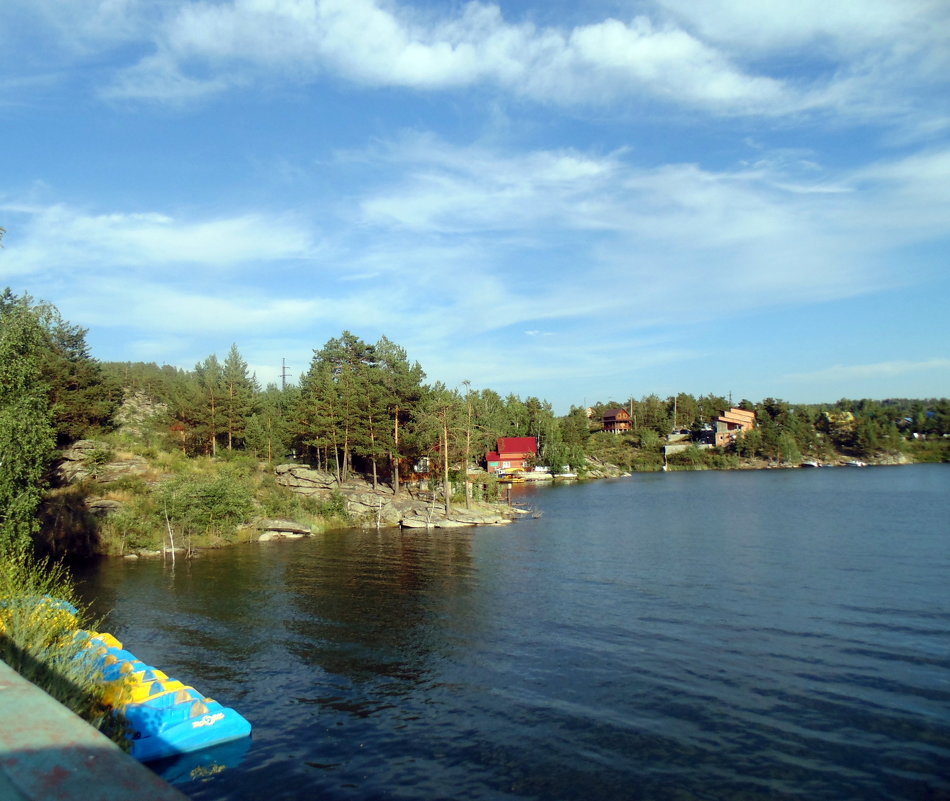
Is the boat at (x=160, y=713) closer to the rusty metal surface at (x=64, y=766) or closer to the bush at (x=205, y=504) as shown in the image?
the rusty metal surface at (x=64, y=766)

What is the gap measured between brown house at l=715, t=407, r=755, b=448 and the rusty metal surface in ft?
530

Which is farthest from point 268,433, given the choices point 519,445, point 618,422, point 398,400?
point 618,422

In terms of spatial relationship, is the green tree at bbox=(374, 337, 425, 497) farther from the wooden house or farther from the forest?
the wooden house

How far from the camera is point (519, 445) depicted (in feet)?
429

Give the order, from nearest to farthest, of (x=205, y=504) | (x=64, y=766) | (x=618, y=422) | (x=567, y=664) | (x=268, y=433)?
1. (x=64, y=766)
2. (x=567, y=664)
3. (x=205, y=504)
4. (x=268, y=433)
5. (x=618, y=422)

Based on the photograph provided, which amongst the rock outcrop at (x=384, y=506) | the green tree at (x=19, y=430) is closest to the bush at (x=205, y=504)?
the rock outcrop at (x=384, y=506)

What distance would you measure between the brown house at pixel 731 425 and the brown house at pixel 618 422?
70.4ft

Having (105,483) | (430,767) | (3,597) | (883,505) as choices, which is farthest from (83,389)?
(883,505)

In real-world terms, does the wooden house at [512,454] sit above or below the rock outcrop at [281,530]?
above

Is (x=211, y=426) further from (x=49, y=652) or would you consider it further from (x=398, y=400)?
(x=49, y=652)

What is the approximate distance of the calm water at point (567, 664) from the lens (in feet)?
50.9

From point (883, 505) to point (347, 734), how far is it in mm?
63556

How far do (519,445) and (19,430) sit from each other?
109 m

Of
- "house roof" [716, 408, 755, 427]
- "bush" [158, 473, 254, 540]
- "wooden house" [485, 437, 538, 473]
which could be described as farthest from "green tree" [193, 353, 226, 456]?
"house roof" [716, 408, 755, 427]
